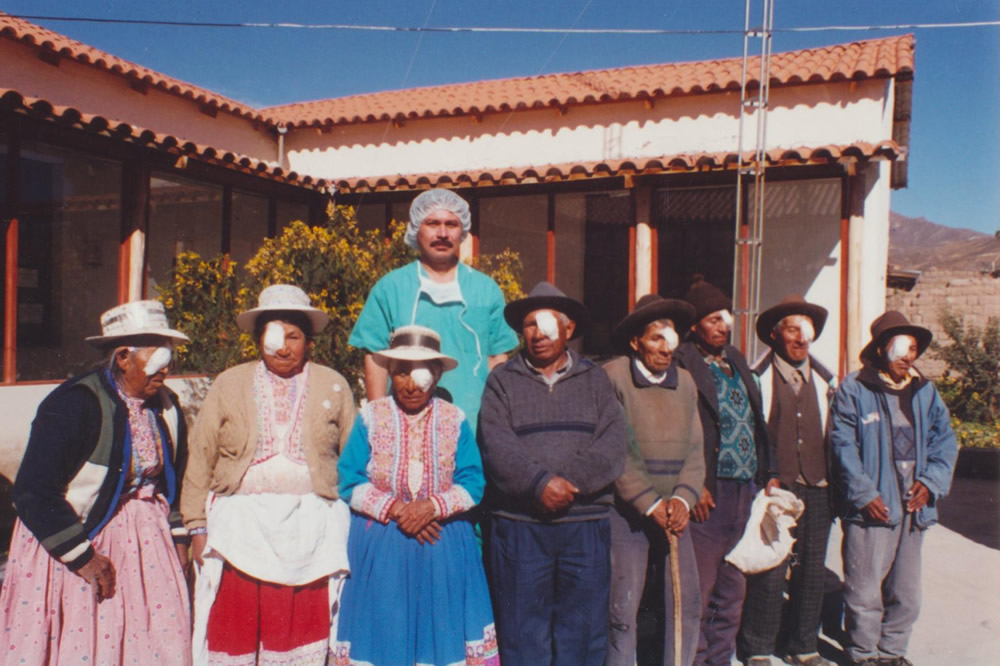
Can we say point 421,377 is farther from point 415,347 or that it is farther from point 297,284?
point 297,284

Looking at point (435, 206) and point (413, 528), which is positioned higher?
point (435, 206)

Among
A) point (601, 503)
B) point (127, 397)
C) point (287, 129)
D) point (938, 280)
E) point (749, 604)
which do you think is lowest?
point (749, 604)

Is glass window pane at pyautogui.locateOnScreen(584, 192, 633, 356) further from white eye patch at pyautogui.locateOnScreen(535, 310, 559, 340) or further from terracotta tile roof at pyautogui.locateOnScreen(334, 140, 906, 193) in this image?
white eye patch at pyautogui.locateOnScreen(535, 310, 559, 340)

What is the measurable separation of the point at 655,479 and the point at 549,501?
64cm

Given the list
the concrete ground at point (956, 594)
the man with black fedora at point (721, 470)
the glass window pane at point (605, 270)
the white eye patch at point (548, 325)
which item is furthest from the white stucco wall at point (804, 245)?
the white eye patch at point (548, 325)

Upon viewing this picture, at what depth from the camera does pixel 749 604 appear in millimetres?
3812

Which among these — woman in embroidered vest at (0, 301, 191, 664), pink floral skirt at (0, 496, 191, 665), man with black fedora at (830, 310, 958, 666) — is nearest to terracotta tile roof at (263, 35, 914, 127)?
man with black fedora at (830, 310, 958, 666)

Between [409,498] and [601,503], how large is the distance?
80 cm

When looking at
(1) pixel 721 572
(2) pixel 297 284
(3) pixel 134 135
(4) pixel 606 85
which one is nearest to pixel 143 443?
(1) pixel 721 572

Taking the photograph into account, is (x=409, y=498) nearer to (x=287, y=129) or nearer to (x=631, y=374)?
(x=631, y=374)

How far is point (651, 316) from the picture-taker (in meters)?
3.37

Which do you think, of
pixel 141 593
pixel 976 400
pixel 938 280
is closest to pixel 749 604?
pixel 141 593

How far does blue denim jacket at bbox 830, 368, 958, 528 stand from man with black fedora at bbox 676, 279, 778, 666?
40 centimetres

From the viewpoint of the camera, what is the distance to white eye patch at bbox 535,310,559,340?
310cm
